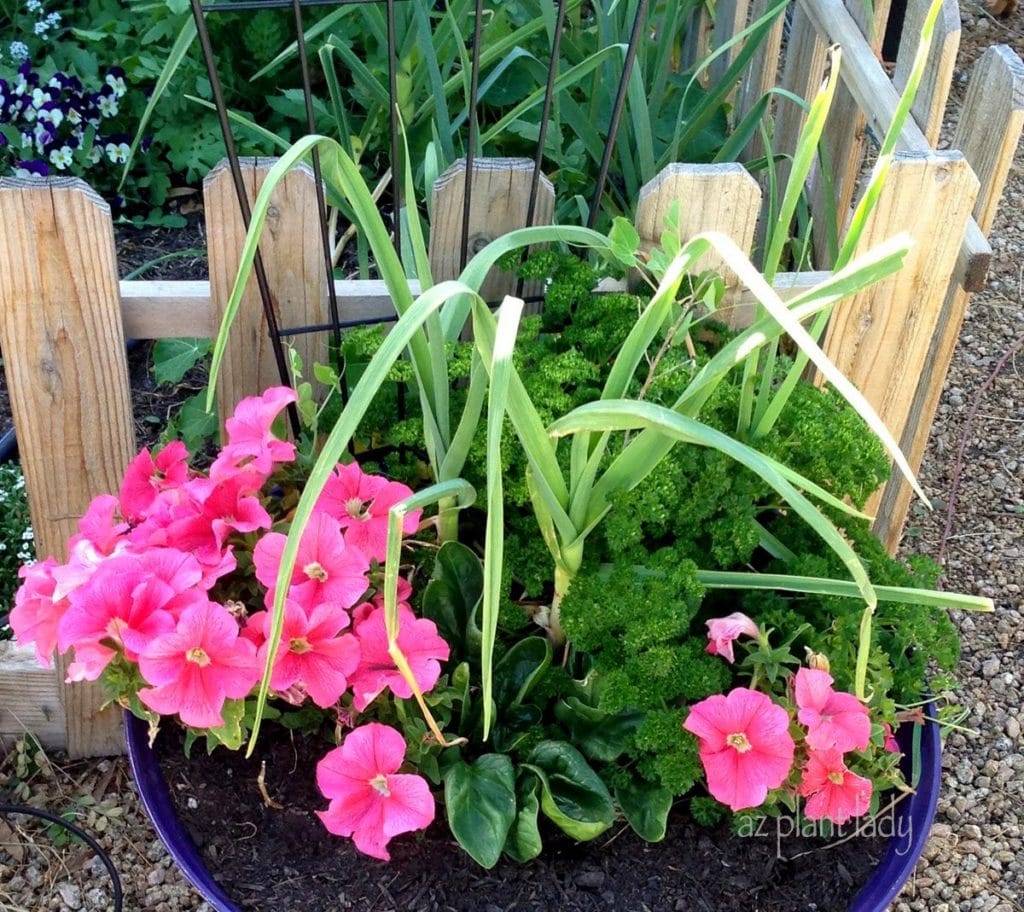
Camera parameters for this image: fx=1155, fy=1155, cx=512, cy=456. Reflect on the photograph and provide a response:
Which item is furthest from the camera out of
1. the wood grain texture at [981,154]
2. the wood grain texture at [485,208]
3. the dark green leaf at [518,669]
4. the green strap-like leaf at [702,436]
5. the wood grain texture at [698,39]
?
the wood grain texture at [698,39]

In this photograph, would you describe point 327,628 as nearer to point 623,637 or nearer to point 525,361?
point 623,637

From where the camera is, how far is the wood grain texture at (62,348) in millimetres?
1231

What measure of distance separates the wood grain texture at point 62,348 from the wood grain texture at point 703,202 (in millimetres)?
601

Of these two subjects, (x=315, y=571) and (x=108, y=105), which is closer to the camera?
(x=315, y=571)

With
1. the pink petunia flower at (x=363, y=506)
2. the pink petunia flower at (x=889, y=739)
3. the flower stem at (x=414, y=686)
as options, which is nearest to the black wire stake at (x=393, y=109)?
the pink petunia flower at (x=363, y=506)

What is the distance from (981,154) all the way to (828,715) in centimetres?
96

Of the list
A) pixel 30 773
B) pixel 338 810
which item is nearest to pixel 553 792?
pixel 338 810

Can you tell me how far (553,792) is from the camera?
116cm

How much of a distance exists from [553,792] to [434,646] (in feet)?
0.69

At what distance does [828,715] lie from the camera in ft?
3.46

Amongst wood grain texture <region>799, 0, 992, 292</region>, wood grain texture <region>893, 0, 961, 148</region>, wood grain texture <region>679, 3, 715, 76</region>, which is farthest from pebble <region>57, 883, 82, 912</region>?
wood grain texture <region>679, 3, 715, 76</region>

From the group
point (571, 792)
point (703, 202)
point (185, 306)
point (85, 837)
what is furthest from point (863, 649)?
point (85, 837)

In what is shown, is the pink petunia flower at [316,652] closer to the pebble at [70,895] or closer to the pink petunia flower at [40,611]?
the pink petunia flower at [40,611]

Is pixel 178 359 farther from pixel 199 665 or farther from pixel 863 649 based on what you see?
pixel 863 649
